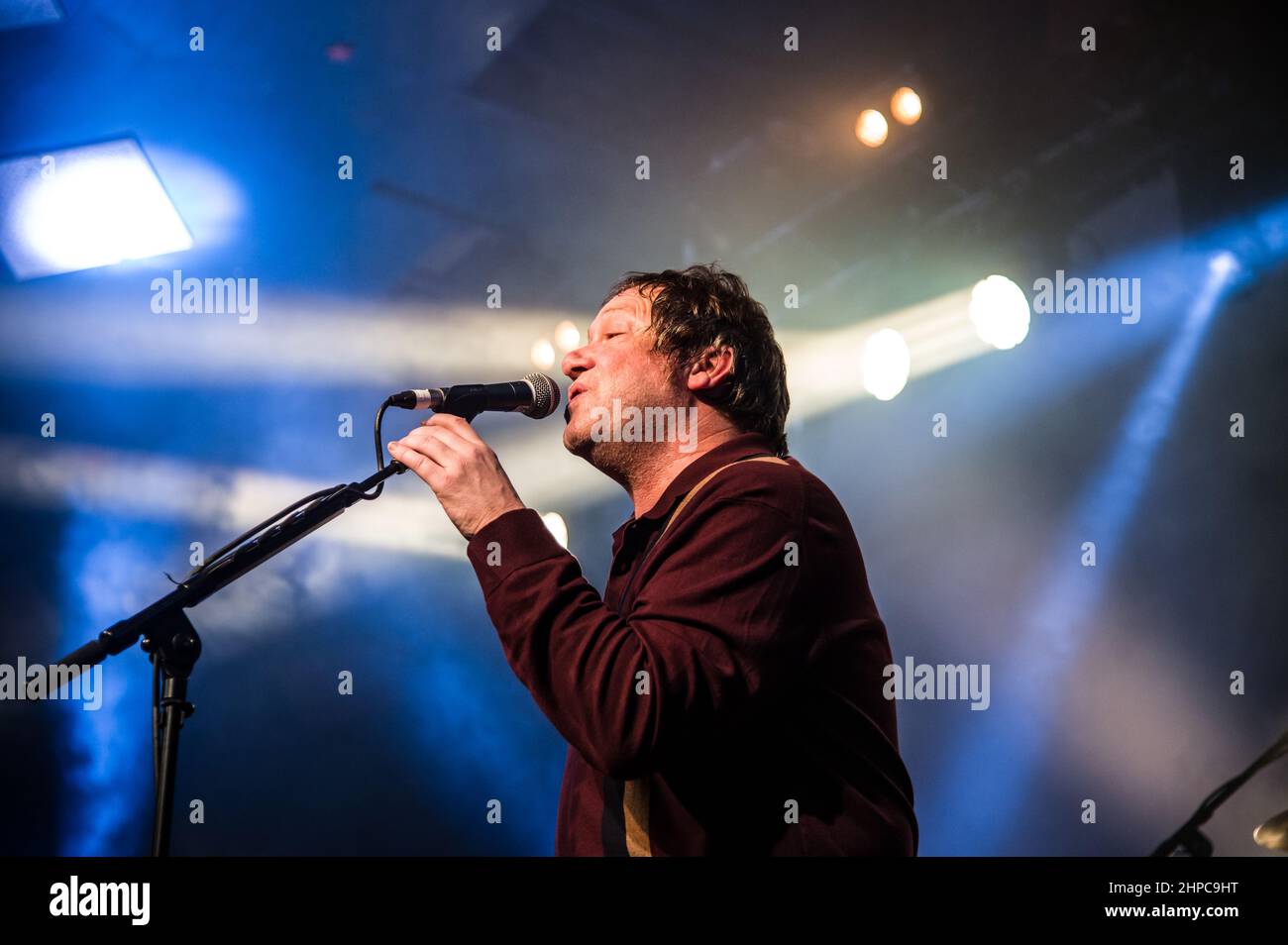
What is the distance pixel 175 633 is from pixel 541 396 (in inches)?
33.4

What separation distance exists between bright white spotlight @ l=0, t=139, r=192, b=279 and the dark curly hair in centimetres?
215

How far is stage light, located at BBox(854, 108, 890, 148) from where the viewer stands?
4.10m

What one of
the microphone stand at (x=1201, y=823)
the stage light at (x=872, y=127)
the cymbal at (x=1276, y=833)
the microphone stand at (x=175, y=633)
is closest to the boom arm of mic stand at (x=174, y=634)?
the microphone stand at (x=175, y=633)

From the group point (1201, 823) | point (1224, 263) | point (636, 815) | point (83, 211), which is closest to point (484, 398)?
point (636, 815)

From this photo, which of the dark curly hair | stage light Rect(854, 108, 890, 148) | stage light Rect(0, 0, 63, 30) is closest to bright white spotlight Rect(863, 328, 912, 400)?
stage light Rect(854, 108, 890, 148)

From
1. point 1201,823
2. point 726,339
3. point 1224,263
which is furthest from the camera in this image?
point 1224,263

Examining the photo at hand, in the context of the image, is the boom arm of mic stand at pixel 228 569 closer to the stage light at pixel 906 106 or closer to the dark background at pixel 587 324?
the dark background at pixel 587 324

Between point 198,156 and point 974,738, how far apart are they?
382 cm

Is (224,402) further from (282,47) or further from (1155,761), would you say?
(1155,761)

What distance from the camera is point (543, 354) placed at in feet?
13.5

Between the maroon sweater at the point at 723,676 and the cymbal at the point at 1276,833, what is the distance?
4.73ft

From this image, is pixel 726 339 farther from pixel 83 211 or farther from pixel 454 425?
pixel 83 211

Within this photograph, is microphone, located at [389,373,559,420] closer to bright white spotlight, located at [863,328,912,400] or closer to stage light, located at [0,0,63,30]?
bright white spotlight, located at [863,328,912,400]
